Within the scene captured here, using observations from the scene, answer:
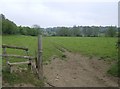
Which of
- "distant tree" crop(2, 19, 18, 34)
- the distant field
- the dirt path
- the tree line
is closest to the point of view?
the dirt path

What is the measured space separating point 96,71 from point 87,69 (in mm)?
616

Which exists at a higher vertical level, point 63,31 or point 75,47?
point 63,31

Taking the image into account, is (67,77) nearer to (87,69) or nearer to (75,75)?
(75,75)

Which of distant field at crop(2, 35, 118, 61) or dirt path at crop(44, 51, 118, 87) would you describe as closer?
dirt path at crop(44, 51, 118, 87)

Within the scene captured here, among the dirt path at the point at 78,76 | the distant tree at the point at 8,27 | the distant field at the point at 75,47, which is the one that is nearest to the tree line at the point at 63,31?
the distant tree at the point at 8,27

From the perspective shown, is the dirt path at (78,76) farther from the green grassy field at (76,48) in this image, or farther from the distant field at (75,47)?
the distant field at (75,47)

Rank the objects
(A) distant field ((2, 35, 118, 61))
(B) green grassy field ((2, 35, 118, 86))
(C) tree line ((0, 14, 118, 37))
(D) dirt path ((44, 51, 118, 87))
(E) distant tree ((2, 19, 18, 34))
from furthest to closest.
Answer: (C) tree line ((0, 14, 118, 37)) → (E) distant tree ((2, 19, 18, 34)) → (A) distant field ((2, 35, 118, 61)) → (B) green grassy field ((2, 35, 118, 86)) → (D) dirt path ((44, 51, 118, 87))

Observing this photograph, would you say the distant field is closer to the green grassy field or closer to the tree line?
the green grassy field

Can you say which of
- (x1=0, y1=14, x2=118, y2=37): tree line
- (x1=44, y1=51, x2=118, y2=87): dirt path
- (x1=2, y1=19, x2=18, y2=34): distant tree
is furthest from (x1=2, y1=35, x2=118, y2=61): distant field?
(x1=0, y1=14, x2=118, y2=37): tree line

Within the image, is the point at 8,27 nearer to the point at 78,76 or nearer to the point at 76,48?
the point at 76,48

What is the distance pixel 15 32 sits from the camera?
63.2 m

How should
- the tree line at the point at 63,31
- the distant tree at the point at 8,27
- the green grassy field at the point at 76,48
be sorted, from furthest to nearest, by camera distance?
1. the tree line at the point at 63,31
2. the distant tree at the point at 8,27
3. the green grassy field at the point at 76,48

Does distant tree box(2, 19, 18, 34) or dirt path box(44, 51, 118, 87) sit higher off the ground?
distant tree box(2, 19, 18, 34)

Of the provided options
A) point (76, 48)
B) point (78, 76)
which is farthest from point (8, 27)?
point (78, 76)
